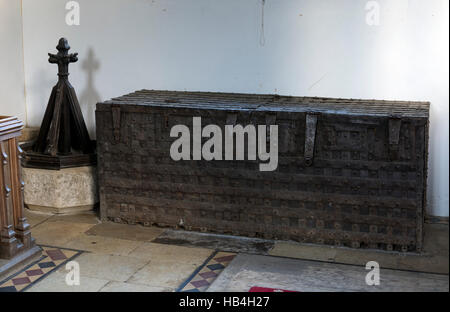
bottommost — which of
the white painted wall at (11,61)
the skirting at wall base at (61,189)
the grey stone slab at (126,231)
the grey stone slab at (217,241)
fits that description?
the grey stone slab at (217,241)

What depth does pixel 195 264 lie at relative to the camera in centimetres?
460

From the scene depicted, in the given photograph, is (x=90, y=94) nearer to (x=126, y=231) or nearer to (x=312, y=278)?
(x=126, y=231)

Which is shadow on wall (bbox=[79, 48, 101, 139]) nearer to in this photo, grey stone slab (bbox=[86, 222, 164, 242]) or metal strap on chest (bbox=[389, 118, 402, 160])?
grey stone slab (bbox=[86, 222, 164, 242])

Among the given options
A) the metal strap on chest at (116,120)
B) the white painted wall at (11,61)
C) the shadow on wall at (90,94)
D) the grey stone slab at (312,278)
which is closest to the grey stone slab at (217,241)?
the grey stone slab at (312,278)

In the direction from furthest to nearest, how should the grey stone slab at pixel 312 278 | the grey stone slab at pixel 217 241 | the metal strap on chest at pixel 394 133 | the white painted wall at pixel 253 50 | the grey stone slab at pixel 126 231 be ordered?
the white painted wall at pixel 253 50 → the grey stone slab at pixel 126 231 → the grey stone slab at pixel 217 241 → the metal strap on chest at pixel 394 133 → the grey stone slab at pixel 312 278

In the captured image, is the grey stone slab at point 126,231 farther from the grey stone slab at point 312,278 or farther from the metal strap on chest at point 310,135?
the metal strap on chest at point 310,135

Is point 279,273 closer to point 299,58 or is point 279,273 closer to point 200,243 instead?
point 200,243

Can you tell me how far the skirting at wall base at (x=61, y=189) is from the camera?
18.4 ft

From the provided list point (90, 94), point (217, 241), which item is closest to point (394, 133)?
point (217, 241)

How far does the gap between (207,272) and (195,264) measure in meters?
0.17

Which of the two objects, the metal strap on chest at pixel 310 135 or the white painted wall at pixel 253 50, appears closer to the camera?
the metal strap on chest at pixel 310 135

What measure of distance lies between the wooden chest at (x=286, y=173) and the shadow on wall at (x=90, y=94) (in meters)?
1.04

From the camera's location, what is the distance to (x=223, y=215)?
5129mm
